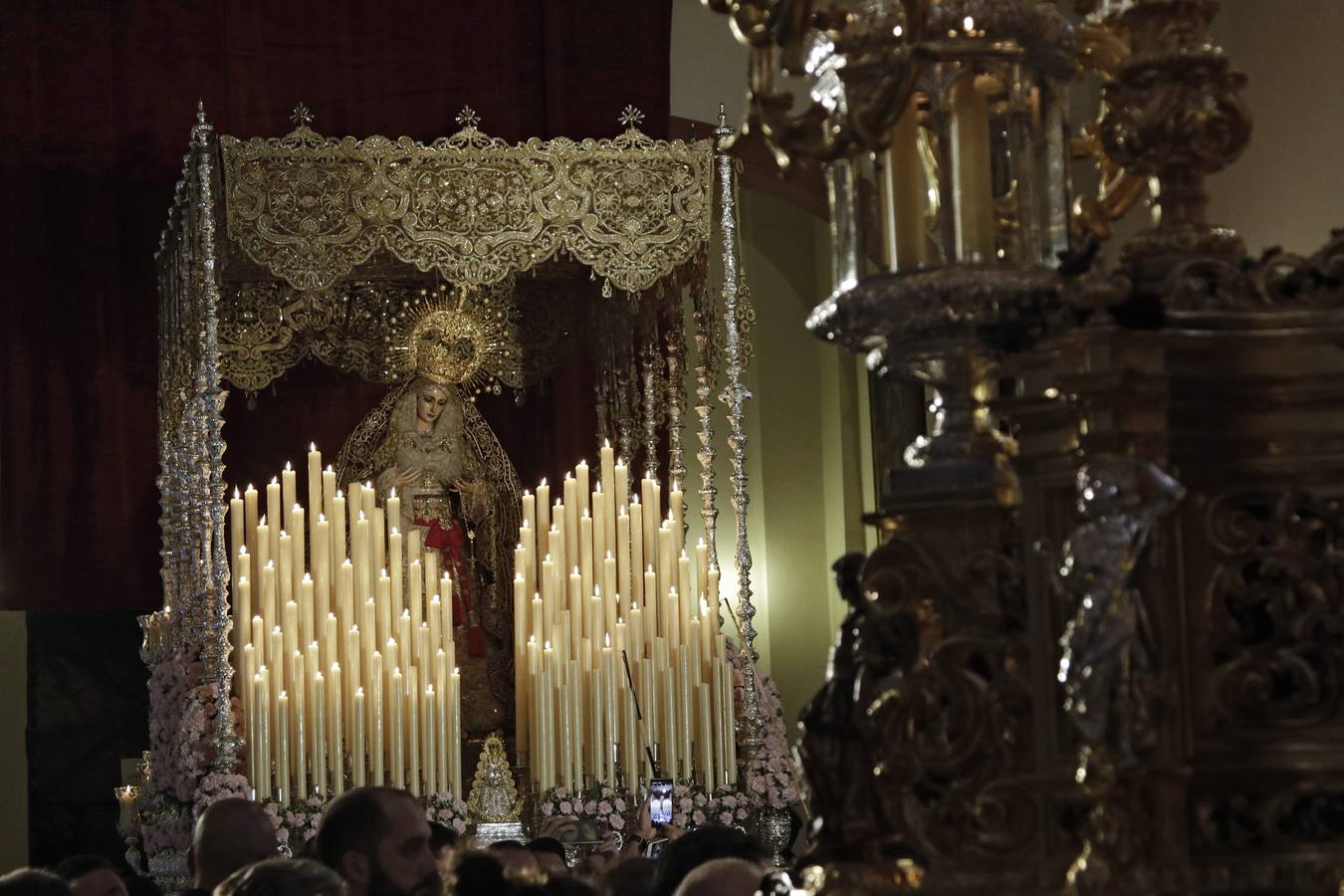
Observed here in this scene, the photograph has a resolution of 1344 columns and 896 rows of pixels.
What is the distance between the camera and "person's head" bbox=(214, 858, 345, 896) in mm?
3445

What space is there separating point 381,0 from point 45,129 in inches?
64.7

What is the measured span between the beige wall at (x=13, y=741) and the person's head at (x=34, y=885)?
782 cm

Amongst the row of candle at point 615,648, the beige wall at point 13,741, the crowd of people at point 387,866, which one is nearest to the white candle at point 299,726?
the row of candle at point 615,648

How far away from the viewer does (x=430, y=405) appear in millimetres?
10555

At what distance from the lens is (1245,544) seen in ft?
8.25

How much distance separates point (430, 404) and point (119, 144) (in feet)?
6.15

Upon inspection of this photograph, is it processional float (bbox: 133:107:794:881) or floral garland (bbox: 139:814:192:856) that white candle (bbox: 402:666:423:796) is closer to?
processional float (bbox: 133:107:794:881)

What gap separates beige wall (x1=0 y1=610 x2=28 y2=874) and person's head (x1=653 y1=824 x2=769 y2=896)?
7765 mm

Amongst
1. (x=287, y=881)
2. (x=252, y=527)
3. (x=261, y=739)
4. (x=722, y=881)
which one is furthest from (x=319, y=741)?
(x=287, y=881)

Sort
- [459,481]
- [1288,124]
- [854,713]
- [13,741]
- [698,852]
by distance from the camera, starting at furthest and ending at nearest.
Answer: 1. [13,741]
2. [459,481]
3. [1288,124]
4. [698,852]
5. [854,713]

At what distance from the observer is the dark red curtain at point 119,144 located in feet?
35.1

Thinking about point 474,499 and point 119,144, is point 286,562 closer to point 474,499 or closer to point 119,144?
point 474,499

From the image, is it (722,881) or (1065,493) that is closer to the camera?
(1065,493)

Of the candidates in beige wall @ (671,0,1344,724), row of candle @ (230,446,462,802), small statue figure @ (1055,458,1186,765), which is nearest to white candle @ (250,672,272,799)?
row of candle @ (230,446,462,802)
